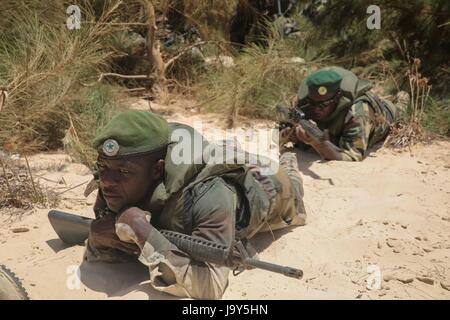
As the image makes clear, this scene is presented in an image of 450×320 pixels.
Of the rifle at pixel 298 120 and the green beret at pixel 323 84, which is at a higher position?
the green beret at pixel 323 84

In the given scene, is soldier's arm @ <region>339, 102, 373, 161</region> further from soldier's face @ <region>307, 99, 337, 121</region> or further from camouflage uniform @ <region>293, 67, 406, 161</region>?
soldier's face @ <region>307, 99, 337, 121</region>

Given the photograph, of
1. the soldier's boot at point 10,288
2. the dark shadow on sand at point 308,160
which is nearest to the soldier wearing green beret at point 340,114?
the dark shadow on sand at point 308,160

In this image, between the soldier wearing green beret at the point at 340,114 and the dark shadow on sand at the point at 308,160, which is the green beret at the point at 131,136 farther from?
the soldier wearing green beret at the point at 340,114

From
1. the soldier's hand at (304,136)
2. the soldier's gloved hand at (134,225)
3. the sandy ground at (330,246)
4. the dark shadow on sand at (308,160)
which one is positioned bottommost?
the dark shadow on sand at (308,160)

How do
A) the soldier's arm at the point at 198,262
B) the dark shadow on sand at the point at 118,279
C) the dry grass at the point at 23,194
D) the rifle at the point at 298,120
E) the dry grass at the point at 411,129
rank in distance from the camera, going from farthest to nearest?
1. the dry grass at the point at 411,129
2. the rifle at the point at 298,120
3. the dry grass at the point at 23,194
4. the dark shadow on sand at the point at 118,279
5. the soldier's arm at the point at 198,262

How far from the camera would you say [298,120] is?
5062 mm

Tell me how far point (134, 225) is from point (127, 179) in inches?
8.5

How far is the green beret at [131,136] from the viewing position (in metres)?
2.65

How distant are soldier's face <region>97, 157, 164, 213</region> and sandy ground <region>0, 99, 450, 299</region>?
0.43 meters

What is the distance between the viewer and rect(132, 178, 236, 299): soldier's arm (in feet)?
8.63

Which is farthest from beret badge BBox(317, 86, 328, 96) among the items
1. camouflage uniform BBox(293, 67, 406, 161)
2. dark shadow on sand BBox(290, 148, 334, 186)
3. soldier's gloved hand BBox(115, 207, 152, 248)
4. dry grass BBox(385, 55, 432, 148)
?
soldier's gloved hand BBox(115, 207, 152, 248)

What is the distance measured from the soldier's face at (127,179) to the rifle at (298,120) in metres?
2.46

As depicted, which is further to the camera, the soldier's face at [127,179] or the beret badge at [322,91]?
the beret badge at [322,91]

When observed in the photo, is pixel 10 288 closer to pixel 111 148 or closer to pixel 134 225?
pixel 134 225
